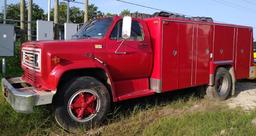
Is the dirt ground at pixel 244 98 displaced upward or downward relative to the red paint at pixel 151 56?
downward

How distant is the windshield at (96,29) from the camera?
712 centimetres

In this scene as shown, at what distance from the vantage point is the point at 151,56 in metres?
7.69

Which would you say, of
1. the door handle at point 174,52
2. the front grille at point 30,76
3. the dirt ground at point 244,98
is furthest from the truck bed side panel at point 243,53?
the front grille at point 30,76

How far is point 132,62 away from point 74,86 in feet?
5.07

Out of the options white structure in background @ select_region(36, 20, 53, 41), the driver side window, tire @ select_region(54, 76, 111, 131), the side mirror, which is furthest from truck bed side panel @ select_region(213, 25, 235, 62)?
white structure in background @ select_region(36, 20, 53, 41)

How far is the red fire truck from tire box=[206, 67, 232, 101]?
3 centimetres

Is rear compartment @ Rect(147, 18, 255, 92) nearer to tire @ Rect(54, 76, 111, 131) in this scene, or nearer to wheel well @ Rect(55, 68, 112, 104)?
wheel well @ Rect(55, 68, 112, 104)

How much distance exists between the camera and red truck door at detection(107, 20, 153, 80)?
7.00m

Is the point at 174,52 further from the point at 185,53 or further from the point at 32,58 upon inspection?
the point at 32,58

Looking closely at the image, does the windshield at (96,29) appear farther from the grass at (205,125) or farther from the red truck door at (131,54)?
the grass at (205,125)

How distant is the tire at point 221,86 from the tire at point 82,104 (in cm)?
367

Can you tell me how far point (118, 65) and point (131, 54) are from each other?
0.41m

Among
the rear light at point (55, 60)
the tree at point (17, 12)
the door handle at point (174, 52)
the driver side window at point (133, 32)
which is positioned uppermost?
the tree at point (17, 12)

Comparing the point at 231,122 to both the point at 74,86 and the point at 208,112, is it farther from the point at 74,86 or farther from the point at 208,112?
the point at 74,86
